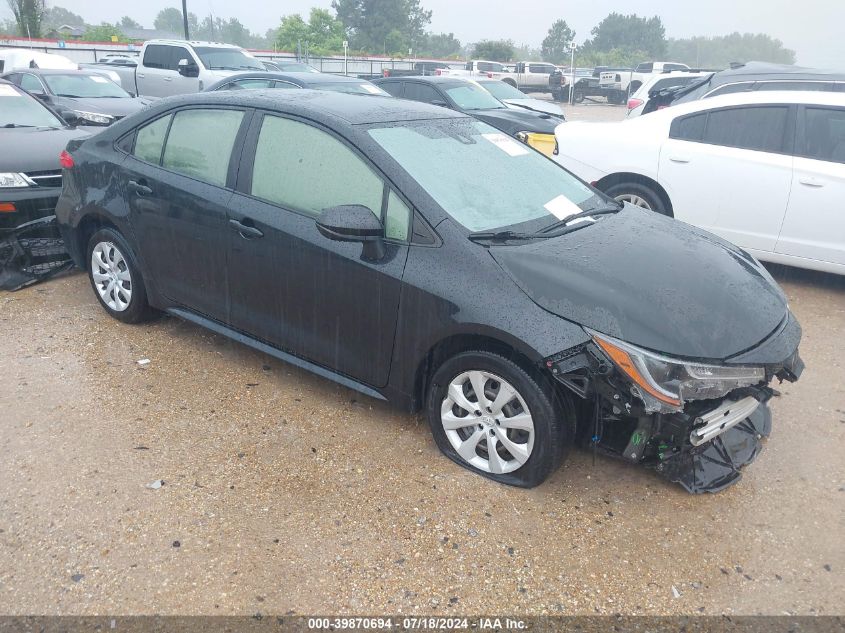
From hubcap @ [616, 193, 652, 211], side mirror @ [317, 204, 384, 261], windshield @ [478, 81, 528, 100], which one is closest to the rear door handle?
side mirror @ [317, 204, 384, 261]

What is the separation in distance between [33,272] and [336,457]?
373 cm

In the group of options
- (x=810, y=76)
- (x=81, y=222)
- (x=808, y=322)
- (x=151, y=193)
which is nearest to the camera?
(x=151, y=193)

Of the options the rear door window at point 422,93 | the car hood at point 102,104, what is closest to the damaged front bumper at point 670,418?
the rear door window at point 422,93

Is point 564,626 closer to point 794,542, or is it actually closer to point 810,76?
point 794,542

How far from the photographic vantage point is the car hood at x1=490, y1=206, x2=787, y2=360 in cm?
284

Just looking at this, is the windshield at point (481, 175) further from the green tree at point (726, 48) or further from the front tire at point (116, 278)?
the green tree at point (726, 48)

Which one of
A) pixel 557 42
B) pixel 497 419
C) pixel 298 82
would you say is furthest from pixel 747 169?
pixel 557 42

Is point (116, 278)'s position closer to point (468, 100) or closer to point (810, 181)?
point (810, 181)

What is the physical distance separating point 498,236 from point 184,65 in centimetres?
1321

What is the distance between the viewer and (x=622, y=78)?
33.1 meters

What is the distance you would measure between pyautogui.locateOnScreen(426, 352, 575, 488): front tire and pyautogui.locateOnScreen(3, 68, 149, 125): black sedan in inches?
413

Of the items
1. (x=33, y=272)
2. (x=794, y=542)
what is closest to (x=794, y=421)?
(x=794, y=542)

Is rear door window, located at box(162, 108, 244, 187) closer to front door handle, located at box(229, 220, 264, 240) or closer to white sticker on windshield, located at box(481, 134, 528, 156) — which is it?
front door handle, located at box(229, 220, 264, 240)

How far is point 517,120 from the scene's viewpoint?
36.6 feet
